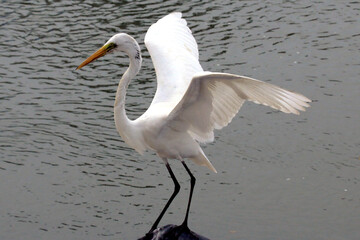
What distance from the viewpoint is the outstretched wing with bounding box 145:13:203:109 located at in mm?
7184

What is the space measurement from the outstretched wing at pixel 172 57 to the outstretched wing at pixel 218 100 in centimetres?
35

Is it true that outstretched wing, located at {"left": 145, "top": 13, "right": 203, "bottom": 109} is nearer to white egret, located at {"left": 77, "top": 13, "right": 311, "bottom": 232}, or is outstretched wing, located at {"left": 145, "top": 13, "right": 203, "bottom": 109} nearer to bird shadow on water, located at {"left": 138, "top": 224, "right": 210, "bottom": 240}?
white egret, located at {"left": 77, "top": 13, "right": 311, "bottom": 232}

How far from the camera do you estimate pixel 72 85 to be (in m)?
10.5

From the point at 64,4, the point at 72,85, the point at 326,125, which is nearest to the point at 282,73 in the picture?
the point at 326,125

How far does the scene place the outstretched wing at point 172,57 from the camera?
23.6 feet

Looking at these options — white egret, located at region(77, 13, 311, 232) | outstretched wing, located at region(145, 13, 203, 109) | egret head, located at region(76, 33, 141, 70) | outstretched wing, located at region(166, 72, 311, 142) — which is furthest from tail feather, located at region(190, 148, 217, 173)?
egret head, located at region(76, 33, 141, 70)

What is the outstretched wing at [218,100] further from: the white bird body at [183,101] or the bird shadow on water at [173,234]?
the bird shadow on water at [173,234]

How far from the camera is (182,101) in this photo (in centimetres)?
631

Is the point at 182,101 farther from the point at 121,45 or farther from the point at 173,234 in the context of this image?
the point at 173,234

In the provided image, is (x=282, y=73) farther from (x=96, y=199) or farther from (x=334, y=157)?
(x=96, y=199)

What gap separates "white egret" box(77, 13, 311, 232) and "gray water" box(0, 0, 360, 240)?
103 cm

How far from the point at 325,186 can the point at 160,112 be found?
2353 millimetres

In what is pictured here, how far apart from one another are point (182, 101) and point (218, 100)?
309 mm

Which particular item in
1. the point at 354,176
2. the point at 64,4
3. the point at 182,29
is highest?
the point at 182,29
